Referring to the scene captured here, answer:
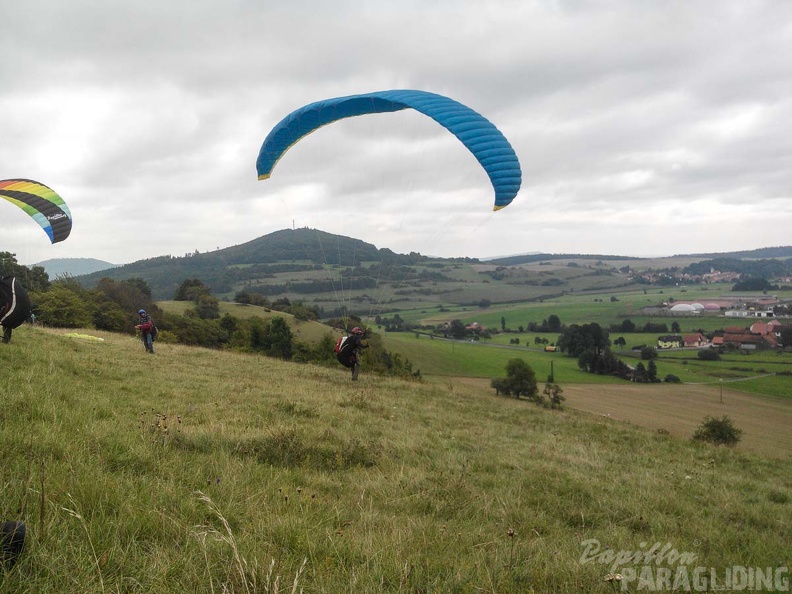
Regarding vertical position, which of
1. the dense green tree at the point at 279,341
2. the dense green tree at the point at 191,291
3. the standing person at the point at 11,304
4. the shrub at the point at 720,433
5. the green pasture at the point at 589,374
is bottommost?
the green pasture at the point at 589,374

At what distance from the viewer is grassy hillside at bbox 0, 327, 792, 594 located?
2.35 m

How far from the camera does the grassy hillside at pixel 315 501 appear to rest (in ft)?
7.70

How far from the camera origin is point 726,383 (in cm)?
4972

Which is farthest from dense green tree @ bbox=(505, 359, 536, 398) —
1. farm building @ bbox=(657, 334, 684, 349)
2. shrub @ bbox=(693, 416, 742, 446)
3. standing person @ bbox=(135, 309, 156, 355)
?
farm building @ bbox=(657, 334, 684, 349)

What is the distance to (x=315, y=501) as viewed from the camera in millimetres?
3646

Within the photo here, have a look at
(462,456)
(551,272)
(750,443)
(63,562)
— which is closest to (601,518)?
(462,456)

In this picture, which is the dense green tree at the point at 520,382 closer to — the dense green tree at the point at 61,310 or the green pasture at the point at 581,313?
the dense green tree at the point at 61,310

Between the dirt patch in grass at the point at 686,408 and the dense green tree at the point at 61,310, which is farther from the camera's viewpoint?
the dirt patch in grass at the point at 686,408

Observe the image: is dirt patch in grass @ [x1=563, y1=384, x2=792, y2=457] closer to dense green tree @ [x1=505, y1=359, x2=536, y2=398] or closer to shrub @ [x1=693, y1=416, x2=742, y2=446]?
shrub @ [x1=693, y1=416, x2=742, y2=446]

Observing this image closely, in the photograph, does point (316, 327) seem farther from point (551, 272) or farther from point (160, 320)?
point (551, 272)

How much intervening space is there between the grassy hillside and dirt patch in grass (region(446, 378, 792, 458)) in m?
20.7

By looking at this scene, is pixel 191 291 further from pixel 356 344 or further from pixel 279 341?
pixel 356 344

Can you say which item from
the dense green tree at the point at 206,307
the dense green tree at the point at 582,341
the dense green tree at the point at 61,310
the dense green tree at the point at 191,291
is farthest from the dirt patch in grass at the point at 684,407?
the dense green tree at the point at 191,291

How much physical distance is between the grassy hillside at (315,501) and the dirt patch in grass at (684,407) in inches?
813
